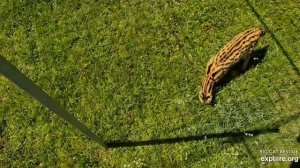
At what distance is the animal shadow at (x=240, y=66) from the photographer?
7.06 meters

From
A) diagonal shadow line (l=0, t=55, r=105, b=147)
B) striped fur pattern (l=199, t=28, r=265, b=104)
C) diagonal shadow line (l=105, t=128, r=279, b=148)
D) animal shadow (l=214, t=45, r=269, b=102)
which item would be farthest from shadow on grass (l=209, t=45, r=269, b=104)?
diagonal shadow line (l=0, t=55, r=105, b=147)

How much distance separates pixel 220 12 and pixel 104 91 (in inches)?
107

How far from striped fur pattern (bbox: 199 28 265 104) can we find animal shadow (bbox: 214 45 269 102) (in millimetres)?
227

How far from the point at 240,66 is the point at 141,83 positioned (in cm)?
178

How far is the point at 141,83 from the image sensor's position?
729 centimetres

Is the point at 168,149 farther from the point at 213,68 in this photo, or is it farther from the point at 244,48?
the point at 244,48

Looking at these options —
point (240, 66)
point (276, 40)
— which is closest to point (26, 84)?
point (240, 66)

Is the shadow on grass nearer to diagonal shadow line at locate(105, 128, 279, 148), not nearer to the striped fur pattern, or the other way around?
the striped fur pattern

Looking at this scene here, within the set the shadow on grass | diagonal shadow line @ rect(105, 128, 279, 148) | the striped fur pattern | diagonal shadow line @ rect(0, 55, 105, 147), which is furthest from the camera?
the shadow on grass

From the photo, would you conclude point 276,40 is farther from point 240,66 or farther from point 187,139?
point 187,139

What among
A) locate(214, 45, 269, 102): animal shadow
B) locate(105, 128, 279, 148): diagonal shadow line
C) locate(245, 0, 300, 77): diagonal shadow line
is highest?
locate(245, 0, 300, 77): diagonal shadow line

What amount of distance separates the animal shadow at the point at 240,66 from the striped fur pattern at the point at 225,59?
0.23m

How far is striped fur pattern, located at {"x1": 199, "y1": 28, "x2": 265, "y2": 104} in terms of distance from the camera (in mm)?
6789

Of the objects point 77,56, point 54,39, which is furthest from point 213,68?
point 54,39
